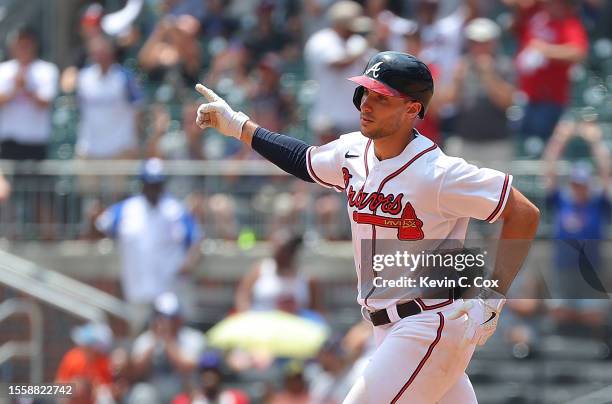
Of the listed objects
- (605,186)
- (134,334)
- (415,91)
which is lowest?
(134,334)

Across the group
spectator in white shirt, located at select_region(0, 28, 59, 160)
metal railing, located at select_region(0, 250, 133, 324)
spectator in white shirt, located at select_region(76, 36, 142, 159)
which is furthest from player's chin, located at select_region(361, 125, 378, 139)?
spectator in white shirt, located at select_region(0, 28, 59, 160)

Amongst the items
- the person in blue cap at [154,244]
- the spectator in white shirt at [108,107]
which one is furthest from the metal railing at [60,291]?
the spectator in white shirt at [108,107]

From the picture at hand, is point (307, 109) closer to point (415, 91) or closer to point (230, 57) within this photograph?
point (230, 57)

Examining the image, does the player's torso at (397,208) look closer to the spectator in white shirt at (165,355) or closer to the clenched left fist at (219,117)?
the clenched left fist at (219,117)

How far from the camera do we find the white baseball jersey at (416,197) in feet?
17.0

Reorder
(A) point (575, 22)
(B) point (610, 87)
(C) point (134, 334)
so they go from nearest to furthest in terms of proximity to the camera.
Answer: (C) point (134, 334) → (A) point (575, 22) → (B) point (610, 87)

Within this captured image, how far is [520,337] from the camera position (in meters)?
9.34

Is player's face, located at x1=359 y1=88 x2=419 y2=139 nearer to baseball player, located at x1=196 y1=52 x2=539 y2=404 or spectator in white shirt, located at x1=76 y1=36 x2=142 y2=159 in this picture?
baseball player, located at x1=196 y1=52 x2=539 y2=404

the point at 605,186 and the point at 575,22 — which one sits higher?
the point at 575,22

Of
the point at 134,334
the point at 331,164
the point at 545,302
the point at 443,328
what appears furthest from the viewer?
the point at 134,334

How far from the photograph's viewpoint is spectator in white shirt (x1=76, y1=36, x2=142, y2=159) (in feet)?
36.2

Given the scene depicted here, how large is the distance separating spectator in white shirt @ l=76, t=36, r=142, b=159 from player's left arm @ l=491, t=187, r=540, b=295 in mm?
6220

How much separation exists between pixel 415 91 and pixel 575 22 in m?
5.87

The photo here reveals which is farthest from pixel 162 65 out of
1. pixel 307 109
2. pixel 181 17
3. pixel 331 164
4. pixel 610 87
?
pixel 331 164
